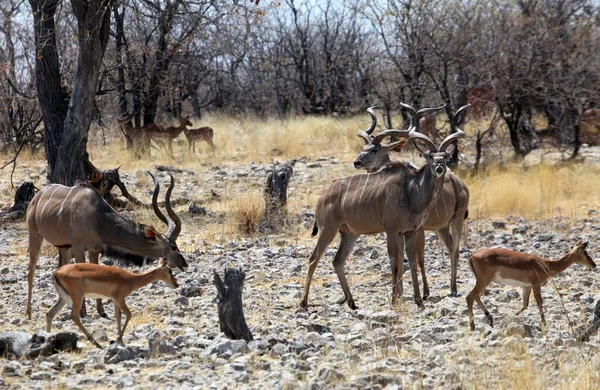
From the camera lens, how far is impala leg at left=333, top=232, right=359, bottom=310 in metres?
8.70

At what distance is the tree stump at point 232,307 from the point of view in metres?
6.81

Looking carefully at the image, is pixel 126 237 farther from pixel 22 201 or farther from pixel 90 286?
pixel 22 201

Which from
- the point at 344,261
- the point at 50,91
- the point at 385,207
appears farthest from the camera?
the point at 50,91

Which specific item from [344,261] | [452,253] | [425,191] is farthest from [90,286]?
[452,253]

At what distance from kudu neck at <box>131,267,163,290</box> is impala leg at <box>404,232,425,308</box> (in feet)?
8.20

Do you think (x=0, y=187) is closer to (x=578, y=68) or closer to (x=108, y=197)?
(x=108, y=197)

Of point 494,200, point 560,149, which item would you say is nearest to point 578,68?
point 560,149

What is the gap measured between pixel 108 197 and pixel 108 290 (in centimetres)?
740

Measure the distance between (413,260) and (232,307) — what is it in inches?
97.3

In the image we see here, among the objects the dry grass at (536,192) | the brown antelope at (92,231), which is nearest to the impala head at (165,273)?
the brown antelope at (92,231)

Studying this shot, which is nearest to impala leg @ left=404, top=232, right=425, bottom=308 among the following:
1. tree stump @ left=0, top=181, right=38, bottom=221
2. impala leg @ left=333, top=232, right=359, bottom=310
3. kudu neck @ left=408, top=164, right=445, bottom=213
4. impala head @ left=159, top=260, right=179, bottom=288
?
kudu neck @ left=408, top=164, right=445, bottom=213

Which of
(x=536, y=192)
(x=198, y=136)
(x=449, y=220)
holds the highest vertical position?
(x=198, y=136)

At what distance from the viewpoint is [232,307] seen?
6844 mm

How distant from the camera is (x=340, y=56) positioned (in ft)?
93.2
